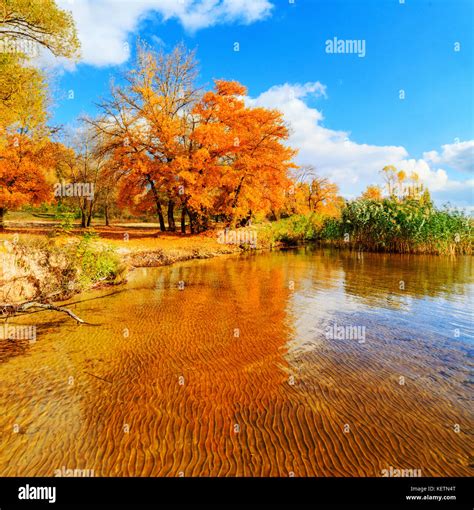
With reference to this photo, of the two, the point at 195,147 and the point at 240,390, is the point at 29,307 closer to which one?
the point at 240,390

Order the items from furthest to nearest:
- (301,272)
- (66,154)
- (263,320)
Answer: (66,154), (301,272), (263,320)

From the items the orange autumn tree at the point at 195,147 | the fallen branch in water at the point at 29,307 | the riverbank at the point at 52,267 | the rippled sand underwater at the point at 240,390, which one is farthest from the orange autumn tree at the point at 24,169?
the rippled sand underwater at the point at 240,390

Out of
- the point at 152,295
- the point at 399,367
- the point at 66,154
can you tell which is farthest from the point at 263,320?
the point at 66,154

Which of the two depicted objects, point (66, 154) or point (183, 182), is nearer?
point (183, 182)

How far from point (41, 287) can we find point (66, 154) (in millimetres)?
24555

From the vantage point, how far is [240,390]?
509cm

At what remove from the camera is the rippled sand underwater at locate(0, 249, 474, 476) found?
3.66 meters

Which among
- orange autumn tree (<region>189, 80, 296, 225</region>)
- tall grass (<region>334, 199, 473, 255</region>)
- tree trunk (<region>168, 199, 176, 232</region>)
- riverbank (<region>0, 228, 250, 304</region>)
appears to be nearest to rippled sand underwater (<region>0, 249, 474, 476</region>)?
riverbank (<region>0, 228, 250, 304</region>)

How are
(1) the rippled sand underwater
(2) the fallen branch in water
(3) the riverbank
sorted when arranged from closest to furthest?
(1) the rippled sand underwater
(2) the fallen branch in water
(3) the riverbank

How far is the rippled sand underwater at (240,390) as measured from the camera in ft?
12.0

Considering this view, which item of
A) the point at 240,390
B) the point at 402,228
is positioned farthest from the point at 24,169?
the point at 402,228

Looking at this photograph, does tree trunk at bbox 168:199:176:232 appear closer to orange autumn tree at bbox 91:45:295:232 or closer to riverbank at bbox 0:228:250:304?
orange autumn tree at bbox 91:45:295:232

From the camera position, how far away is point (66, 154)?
30.7 m

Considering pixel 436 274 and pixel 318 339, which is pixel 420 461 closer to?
pixel 318 339
